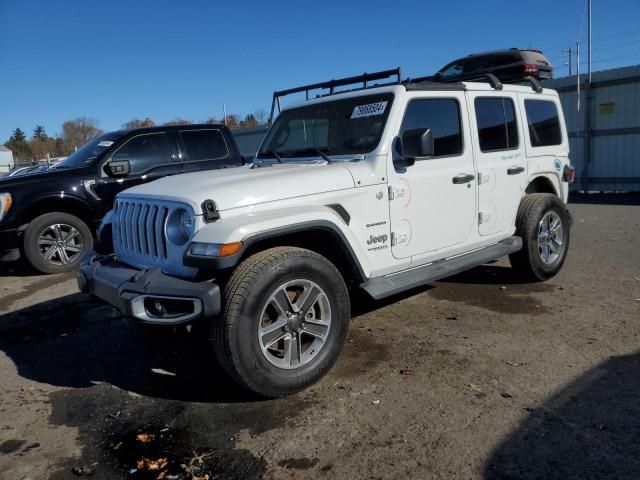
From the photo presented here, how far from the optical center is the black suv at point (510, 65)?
5.71 metres

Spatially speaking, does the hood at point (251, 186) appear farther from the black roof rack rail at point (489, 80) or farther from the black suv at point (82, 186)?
the black suv at point (82, 186)

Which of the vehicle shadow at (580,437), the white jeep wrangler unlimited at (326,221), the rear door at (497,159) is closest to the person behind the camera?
the vehicle shadow at (580,437)

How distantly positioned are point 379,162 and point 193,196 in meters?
1.43

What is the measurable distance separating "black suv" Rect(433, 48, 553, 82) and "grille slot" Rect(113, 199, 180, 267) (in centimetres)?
340

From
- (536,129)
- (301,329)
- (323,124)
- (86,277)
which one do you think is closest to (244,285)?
(301,329)

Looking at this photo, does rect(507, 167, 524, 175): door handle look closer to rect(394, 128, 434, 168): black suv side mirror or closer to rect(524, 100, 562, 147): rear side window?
rect(524, 100, 562, 147): rear side window

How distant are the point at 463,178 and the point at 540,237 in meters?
1.52

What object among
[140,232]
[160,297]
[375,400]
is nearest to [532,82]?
[375,400]

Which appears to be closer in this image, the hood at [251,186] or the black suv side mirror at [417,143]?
the hood at [251,186]

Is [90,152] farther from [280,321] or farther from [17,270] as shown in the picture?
[280,321]

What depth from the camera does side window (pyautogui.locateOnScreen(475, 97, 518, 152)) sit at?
15.9 ft

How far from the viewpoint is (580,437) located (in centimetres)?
273

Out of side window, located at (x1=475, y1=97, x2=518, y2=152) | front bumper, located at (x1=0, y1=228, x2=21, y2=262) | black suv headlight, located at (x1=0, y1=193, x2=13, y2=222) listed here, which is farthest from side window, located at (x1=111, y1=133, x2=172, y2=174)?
side window, located at (x1=475, y1=97, x2=518, y2=152)

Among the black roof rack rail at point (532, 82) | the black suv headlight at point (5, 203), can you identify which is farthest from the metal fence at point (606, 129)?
the black suv headlight at point (5, 203)
